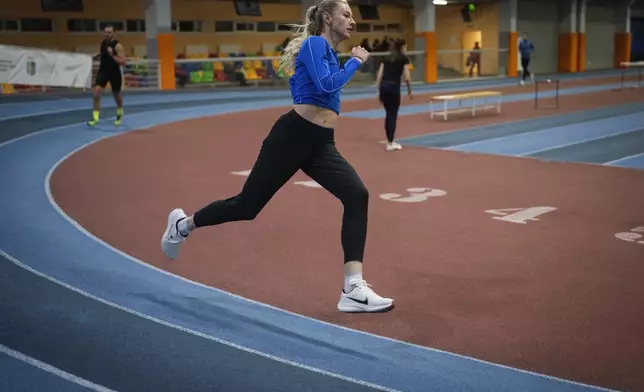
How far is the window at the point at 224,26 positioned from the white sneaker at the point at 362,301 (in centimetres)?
3443

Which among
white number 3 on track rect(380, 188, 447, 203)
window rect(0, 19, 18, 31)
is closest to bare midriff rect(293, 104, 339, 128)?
white number 3 on track rect(380, 188, 447, 203)

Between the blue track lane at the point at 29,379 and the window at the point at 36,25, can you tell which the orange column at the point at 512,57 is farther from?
the blue track lane at the point at 29,379

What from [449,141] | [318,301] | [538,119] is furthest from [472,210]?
[538,119]

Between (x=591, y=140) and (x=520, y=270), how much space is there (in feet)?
31.6

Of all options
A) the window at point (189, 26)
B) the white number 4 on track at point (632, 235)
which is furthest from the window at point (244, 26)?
the white number 4 on track at point (632, 235)

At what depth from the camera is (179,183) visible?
1067 cm

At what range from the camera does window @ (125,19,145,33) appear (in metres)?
35.4

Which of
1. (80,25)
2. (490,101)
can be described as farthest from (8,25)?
(490,101)

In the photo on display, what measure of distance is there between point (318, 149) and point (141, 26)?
32.8 meters

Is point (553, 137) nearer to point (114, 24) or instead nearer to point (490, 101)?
point (490, 101)

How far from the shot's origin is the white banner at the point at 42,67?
64.7ft

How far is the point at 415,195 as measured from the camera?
31.8 feet

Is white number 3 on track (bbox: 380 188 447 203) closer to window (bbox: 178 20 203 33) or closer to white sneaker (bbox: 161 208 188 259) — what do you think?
white sneaker (bbox: 161 208 188 259)

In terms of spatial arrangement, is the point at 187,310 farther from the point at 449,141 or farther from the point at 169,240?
the point at 449,141
